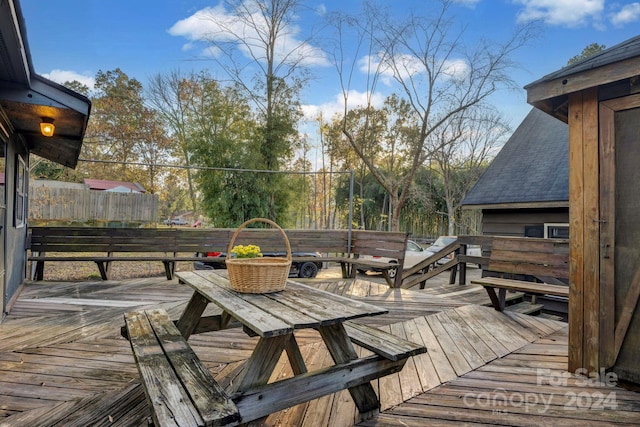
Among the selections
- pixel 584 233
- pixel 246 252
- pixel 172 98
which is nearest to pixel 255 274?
pixel 246 252

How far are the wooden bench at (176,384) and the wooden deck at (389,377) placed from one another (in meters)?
0.34

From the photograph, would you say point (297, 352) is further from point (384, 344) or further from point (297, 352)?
point (384, 344)

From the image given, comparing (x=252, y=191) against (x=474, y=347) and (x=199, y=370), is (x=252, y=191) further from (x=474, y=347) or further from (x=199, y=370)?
(x=199, y=370)

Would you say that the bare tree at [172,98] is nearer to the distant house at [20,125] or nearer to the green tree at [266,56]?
the green tree at [266,56]

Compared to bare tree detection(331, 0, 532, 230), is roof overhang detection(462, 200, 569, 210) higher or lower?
lower

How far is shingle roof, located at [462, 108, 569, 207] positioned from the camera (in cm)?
614

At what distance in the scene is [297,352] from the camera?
184 centimetres

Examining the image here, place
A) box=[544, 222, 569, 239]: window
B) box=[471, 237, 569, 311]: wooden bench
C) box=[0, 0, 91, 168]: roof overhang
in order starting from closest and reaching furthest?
1. box=[0, 0, 91, 168]: roof overhang
2. box=[471, 237, 569, 311]: wooden bench
3. box=[544, 222, 569, 239]: window

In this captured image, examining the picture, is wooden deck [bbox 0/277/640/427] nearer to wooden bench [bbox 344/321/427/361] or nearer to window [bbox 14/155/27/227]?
wooden bench [bbox 344/321/427/361]

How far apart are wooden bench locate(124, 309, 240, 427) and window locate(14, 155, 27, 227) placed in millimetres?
3241

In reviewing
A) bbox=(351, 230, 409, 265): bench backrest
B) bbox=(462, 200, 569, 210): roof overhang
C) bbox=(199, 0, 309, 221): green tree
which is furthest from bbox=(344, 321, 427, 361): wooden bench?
bbox=(199, 0, 309, 221): green tree

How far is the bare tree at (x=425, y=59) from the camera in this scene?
325 inches

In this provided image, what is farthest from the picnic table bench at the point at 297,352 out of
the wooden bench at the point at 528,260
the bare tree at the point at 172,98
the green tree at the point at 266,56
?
the bare tree at the point at 172,98

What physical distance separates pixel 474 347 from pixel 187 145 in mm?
6939
